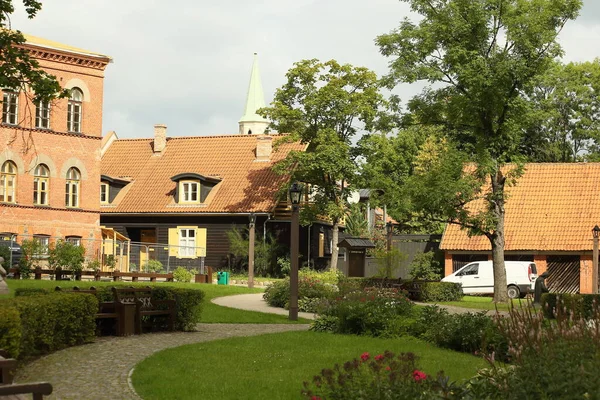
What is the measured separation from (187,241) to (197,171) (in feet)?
16.9

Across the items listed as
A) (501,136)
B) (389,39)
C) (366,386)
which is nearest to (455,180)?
(501,136)

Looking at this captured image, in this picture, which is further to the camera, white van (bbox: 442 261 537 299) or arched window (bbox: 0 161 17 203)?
arched window (bbox: 0 161 17 203)

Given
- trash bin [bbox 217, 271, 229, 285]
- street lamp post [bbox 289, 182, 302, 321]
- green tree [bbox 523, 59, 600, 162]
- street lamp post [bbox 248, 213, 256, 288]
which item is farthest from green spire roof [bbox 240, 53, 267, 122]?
street lamp post [bbox 289, 182, 302, 321]

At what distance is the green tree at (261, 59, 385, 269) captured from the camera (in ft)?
163

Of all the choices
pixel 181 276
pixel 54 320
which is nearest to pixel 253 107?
pixel 181 276

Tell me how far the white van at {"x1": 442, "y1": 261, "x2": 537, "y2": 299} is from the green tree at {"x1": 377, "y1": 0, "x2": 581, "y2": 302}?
5947 millimetres

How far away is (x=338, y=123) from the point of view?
169ft

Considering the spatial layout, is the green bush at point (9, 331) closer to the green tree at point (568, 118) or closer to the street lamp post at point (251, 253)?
the street lamp post at point (251, 253)

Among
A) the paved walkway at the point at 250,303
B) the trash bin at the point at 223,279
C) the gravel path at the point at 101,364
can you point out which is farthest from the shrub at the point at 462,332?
the trash bin at the point at 223,279

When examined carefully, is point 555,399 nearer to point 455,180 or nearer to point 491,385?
point 491,385

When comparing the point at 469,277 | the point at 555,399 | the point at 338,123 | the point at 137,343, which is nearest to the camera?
the point at 555,399

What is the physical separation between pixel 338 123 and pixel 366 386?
1691 inches

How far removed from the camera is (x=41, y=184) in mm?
44500

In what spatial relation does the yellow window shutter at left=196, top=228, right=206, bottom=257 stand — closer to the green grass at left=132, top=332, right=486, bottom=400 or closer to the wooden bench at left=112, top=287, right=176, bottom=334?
the wooden bench at left=112, top=287, right=176, bottom=334
